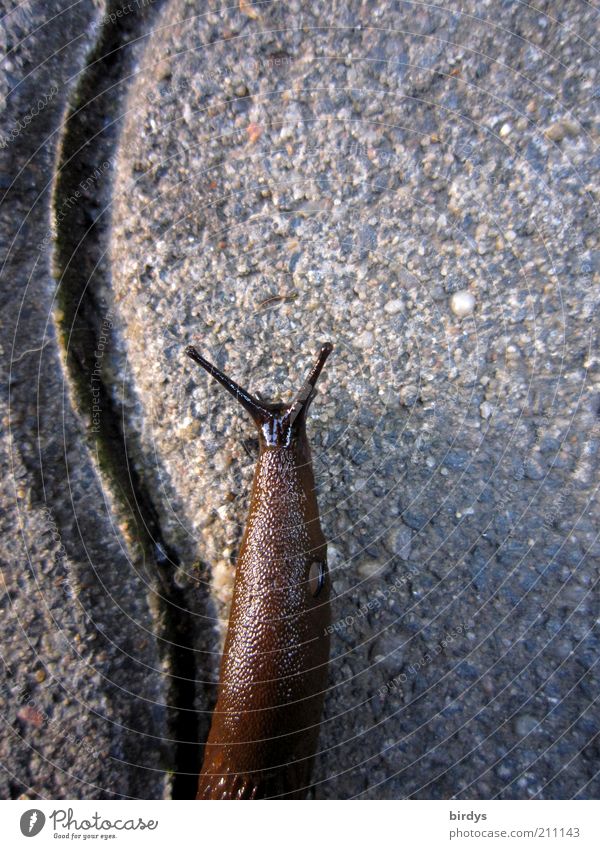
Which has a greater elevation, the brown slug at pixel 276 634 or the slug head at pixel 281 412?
the slug head at pixel 281 412

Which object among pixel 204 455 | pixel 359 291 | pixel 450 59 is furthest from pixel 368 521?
pixel 450 59

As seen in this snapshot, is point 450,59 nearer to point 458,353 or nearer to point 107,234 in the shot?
point 458,353

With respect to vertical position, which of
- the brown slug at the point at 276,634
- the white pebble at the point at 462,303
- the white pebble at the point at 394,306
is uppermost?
the white pebble at the point at 394,306

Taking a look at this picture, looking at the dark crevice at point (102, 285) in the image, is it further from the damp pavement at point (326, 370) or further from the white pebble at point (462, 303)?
the white pebble at point (462, 303)

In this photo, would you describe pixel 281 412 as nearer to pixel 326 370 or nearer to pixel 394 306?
pixel 326 370

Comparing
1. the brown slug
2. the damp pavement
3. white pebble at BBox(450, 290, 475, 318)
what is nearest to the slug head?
the brown slug

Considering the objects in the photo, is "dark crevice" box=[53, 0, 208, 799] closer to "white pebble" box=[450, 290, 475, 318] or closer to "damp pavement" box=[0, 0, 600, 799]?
"damp pavement" box=[0, 0, 600, 799]

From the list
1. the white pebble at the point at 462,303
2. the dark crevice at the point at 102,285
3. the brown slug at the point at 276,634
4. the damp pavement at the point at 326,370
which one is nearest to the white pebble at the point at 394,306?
the damp pavement at the point at 326,370
